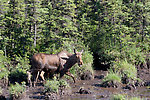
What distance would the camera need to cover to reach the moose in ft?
68.7

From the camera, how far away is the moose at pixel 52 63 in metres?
21.0

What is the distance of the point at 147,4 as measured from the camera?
1232 inches

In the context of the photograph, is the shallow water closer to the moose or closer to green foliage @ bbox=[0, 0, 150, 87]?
the moose

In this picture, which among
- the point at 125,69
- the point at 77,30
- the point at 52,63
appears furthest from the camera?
the point at 77,30

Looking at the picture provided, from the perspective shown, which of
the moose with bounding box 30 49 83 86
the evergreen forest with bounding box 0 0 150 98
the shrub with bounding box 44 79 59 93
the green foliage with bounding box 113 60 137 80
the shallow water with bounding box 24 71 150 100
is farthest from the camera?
the evergreen forest with bounding box 0 0 150 98

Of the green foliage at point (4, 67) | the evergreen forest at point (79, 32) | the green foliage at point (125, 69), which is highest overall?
the evergreen forest at point (79, 32)

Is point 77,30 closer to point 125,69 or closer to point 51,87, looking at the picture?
point 125,69

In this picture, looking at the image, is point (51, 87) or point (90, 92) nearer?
point (51, 87)

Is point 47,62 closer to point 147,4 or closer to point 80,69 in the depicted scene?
point 80,69

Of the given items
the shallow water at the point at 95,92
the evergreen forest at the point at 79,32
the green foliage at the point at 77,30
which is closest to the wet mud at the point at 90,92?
the shallow water at the point at 95,92

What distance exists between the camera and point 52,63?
21578mm

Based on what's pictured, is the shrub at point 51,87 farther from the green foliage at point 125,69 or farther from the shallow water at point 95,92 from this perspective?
the green foliage at point 125,69

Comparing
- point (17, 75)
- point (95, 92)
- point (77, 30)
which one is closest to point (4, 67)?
point (17, 75)

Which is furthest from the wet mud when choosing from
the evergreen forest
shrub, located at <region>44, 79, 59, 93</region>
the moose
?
the evergreen forest
